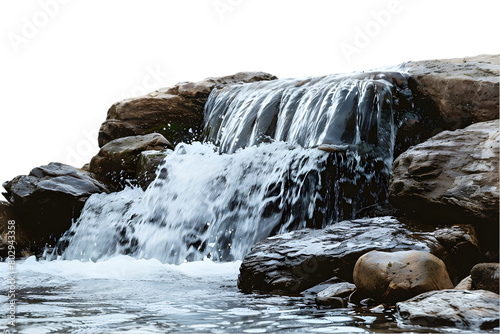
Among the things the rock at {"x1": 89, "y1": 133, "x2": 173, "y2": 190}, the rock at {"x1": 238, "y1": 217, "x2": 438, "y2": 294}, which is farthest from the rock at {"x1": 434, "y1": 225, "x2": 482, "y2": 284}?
the rock at {"x1": 89, "y1": 133, "x2": 173, "y2": 190}

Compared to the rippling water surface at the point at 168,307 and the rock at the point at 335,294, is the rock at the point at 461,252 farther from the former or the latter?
the rippling water surface at the point at 168,307

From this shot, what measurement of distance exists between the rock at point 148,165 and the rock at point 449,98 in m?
4.53

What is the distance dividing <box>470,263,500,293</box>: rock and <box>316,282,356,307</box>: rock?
3.14 feet

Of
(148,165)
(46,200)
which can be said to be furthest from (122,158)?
(46,200)

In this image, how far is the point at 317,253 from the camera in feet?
17.1

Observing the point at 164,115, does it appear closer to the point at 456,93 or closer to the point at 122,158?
the point at 122,158

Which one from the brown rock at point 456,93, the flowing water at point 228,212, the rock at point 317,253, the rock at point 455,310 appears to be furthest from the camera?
the brown rock at point 456,93

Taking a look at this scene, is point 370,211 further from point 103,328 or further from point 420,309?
point 103,328

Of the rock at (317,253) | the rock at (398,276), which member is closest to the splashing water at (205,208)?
the rock at (317,253)

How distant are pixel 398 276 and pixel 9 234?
845cm

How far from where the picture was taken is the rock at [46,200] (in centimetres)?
1030

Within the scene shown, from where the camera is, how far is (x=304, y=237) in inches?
229

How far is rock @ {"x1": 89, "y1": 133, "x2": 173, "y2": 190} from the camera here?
36.4 feet

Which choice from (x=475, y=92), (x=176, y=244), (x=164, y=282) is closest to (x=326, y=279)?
(x=164, y=282)
